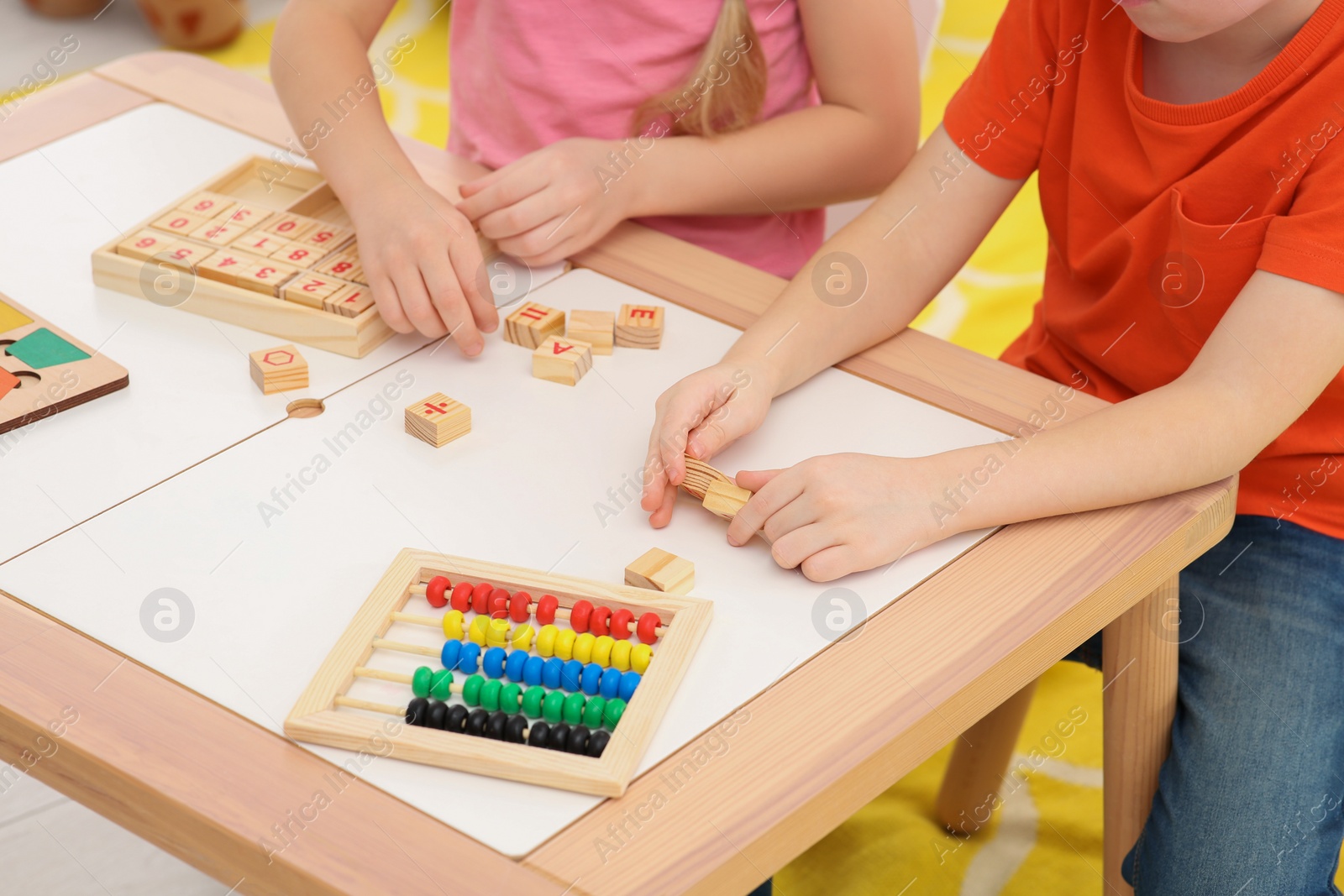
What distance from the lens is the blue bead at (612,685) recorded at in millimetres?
551

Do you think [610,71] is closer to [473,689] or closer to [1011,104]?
[1011,104]

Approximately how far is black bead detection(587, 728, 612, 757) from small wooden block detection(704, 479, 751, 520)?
173 mm

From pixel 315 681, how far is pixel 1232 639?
0.64 m

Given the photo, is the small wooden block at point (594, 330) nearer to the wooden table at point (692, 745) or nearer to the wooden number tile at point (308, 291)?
the wooden number tile at point (308, 291)

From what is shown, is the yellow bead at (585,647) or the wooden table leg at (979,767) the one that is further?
the wooden table leg at (979,767)

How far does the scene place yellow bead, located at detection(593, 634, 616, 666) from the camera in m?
0.57

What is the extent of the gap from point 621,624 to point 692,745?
8 cm

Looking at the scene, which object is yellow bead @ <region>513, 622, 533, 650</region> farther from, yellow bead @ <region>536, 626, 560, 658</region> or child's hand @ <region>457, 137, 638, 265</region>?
child's hand @ <region>457, 137, 638, 265</region>

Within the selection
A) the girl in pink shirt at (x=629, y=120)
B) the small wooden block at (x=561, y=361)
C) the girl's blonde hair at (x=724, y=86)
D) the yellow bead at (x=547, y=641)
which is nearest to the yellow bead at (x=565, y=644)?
the yellow bead at (x=547, y=641)

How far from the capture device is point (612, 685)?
0.55 meters

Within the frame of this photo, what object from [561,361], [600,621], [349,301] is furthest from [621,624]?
[349,301]

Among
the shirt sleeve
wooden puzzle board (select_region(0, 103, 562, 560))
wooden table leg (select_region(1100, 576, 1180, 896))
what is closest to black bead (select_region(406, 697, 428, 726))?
wooden puzzle board (select_region(0, 103, 562, 560))

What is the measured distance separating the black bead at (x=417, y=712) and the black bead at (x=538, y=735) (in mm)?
48

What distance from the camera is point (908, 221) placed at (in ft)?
2.93
